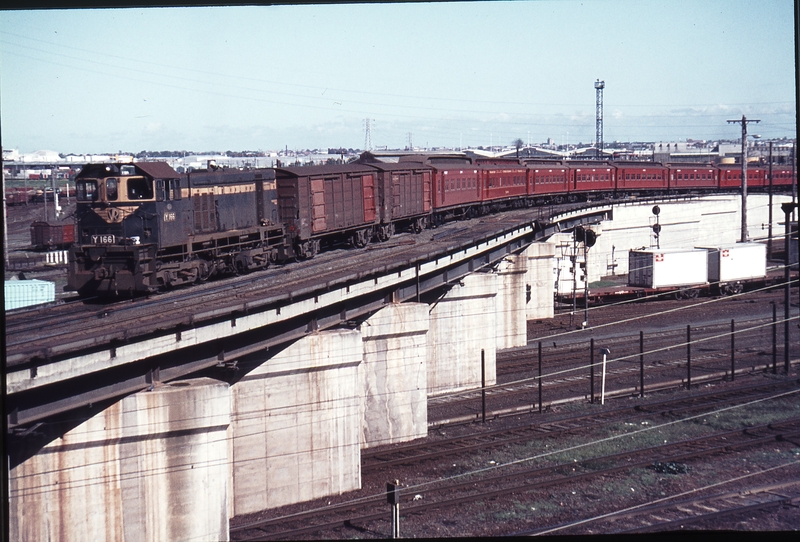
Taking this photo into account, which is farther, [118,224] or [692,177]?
[692,177]

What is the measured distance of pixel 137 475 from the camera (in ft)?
50.1

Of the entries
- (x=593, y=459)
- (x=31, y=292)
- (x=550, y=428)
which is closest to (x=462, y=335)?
(x=550, y=428)

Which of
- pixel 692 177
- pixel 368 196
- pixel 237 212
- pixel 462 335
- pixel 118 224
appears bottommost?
pixel 462 335

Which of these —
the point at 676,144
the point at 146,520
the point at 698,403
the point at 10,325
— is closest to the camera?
the point at 146,520

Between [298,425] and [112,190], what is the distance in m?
7.53

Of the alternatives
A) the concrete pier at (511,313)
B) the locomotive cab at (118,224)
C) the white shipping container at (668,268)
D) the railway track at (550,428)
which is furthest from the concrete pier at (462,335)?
the white shipping container at (668,268)

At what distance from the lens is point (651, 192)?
2469 inches

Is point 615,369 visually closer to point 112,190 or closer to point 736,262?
point 112,190

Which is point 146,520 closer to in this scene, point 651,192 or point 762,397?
point 762,397

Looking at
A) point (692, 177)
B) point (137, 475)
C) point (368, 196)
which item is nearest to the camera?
point (137, 475)

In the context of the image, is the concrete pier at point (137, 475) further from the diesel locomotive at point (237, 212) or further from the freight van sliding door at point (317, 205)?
the freight van sliding door at point (317, 205)

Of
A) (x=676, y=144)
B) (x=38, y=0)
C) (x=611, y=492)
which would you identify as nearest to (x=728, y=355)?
(x=611, y=492)

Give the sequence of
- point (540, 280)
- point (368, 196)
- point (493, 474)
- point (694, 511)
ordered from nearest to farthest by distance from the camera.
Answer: point (694, 511) < point (493, 474) < point (368, 196) < point (540, 280)

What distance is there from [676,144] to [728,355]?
394 ft
